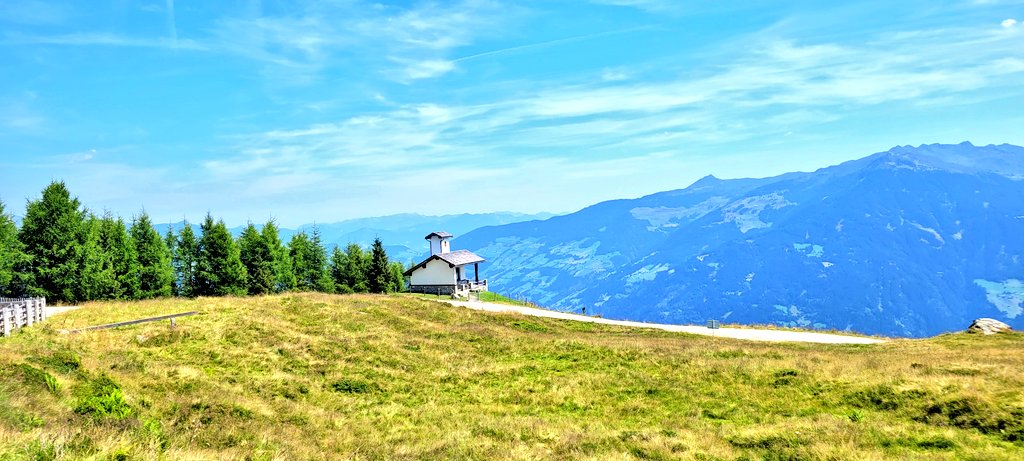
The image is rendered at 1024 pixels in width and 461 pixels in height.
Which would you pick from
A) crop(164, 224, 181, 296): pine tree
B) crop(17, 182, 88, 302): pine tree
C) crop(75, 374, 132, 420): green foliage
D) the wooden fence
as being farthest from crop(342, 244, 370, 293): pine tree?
crop(75, 374, 132, 420): green foliage

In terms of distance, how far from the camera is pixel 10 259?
42.5 meters

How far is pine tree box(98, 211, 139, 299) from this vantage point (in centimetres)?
5388

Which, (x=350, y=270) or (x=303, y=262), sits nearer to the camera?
(x=303, y=262)

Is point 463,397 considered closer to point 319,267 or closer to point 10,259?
point 10,259

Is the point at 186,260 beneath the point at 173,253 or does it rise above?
beneath

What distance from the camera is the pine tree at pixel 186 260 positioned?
6431 cm

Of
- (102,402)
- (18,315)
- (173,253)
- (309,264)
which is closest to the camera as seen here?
(102,402)

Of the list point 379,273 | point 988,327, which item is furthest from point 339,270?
point 988,327

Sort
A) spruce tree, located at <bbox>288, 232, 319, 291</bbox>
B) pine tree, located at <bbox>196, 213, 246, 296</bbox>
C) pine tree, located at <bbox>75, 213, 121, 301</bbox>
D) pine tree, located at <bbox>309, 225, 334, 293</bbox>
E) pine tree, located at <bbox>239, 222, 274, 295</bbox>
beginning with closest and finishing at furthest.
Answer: pine tree, located at <bbox>75, 213, 121, 301</bbox>
pine tree, located at <bbox>196, 213, 246, 296</bbox>
pine tree, located at <bbox>239, 222, 274, 295</bbox>
spruce tree, located at <bbox>288, 232, 319, 291</bbox>
pine tree, located at <bbox>309, 225, 334, 293</bbox>

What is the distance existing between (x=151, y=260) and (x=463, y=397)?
53217 millimetres

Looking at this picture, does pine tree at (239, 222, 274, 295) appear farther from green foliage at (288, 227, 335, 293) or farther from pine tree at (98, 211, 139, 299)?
pine tree at (98, 211, 139, 299)

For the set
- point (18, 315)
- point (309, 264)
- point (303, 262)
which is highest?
point (303, 262)

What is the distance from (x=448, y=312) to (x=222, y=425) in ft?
106

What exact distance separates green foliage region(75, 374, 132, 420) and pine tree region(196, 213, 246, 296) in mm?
52638
